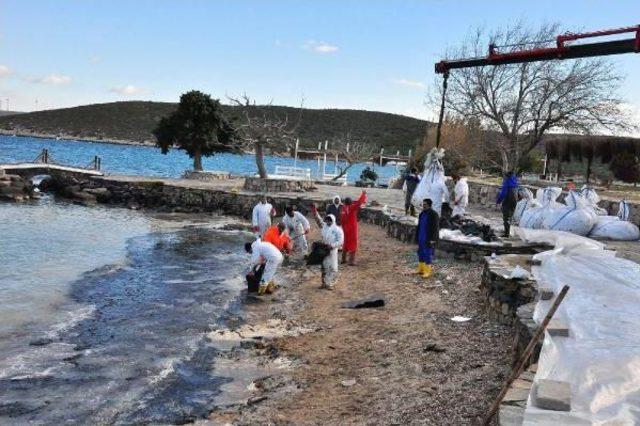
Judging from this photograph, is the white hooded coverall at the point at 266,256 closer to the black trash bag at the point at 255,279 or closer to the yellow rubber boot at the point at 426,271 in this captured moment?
the black trash bag at the point at 255,279

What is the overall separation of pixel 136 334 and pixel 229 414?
13.0 feet

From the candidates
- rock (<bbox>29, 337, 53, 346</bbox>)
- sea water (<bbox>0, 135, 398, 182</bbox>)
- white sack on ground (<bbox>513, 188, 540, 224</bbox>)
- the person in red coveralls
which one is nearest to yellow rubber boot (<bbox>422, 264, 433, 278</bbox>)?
the person in red coveralls

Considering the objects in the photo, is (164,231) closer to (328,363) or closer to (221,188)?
(221,188)

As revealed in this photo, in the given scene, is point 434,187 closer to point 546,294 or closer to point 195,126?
point 546,294

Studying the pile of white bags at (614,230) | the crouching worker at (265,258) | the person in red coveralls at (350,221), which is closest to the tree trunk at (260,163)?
the person in red coveralls at (350,221)

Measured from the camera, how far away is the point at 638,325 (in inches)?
250

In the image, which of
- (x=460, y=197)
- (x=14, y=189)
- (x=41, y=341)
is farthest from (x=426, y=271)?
(x=14, y=189)

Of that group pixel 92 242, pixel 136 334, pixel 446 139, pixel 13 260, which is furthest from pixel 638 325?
pixel 446 139

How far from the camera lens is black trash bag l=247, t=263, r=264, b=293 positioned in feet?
44.0

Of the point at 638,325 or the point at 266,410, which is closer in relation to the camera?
the point at 638,325

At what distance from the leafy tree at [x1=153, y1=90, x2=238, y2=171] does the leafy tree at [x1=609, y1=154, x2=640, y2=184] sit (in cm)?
A: 2085

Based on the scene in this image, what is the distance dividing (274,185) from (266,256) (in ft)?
63.3

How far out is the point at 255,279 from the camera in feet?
44.1

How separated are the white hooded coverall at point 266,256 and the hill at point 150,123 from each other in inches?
4119
